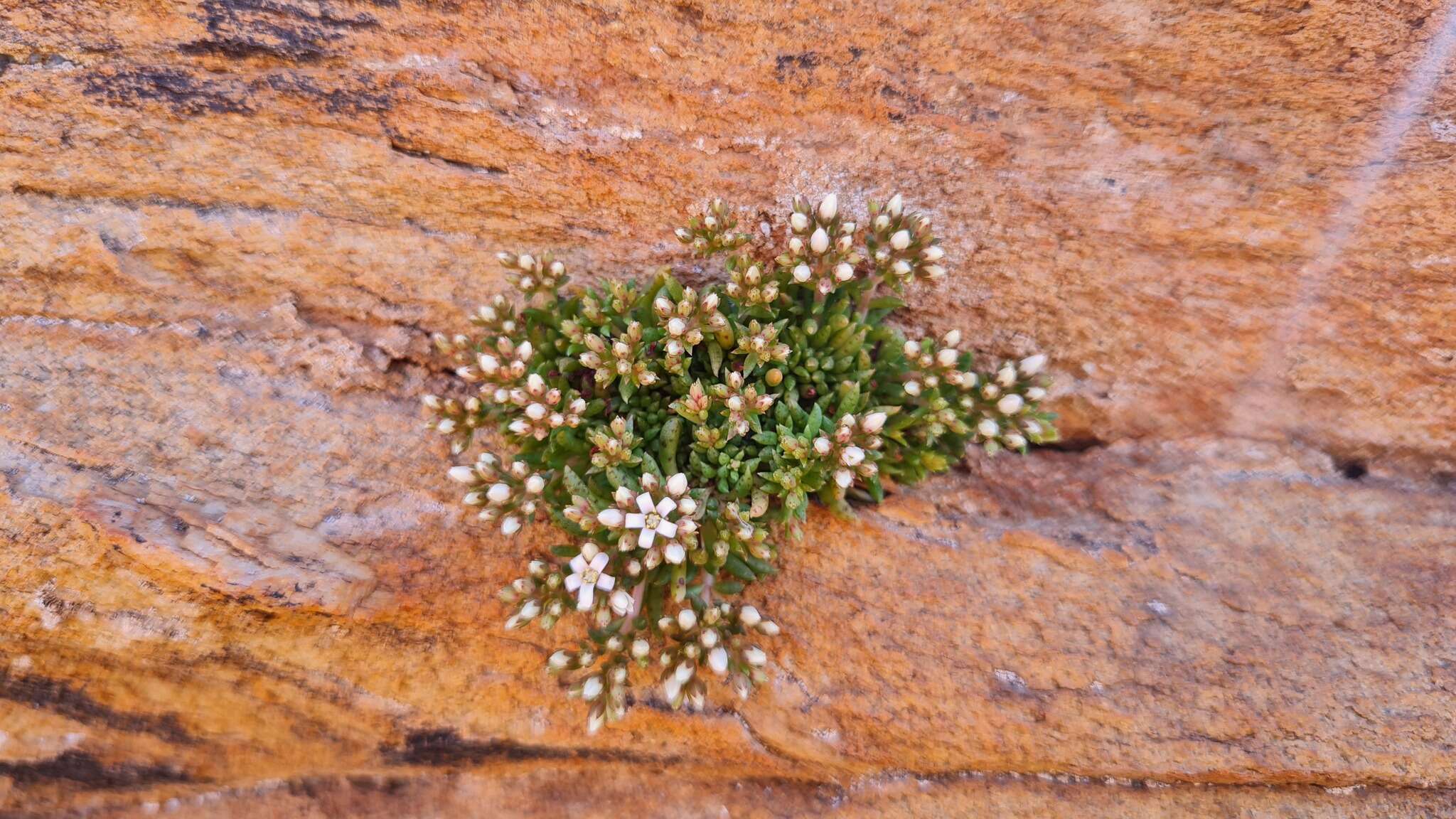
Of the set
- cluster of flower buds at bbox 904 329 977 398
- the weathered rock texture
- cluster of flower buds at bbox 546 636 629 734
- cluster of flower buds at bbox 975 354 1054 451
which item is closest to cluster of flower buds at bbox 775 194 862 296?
the weathered rock texture

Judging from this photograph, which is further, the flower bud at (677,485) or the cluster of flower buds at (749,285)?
the cluster of flower buds at (749,285)

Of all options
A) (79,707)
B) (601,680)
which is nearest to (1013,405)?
(601,680)

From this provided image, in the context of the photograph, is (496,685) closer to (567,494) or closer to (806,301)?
(567,494)

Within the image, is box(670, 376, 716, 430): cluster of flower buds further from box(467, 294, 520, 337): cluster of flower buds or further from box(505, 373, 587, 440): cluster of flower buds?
box(467, 294, 520, 337): cluster of flower buds

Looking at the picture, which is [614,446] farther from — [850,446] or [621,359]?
[850,446]

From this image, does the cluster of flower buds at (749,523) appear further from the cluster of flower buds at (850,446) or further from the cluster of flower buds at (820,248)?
the cluster of flower buds at (820,248)

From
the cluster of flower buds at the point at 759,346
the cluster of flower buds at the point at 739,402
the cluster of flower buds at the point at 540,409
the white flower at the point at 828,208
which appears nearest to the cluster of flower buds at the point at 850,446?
the cluster of flower buds at the point at 739,402
